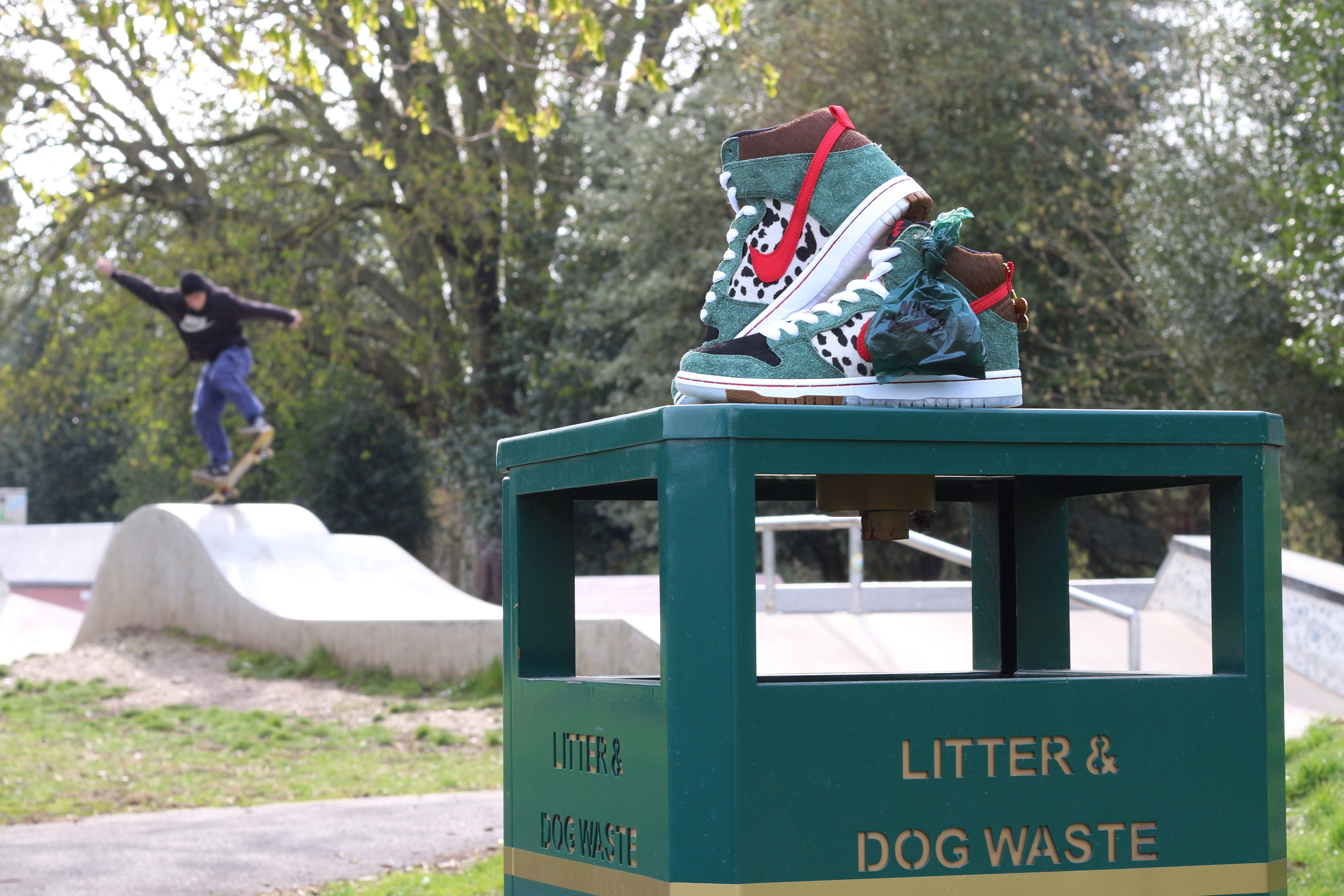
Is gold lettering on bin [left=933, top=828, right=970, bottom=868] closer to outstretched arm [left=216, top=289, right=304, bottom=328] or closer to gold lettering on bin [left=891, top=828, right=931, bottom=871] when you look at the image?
gold lettering on bin [left=891, top=828, right=931, bottom=871]

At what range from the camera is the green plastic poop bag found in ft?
4.68

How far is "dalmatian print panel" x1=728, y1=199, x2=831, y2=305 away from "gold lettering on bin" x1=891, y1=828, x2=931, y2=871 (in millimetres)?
662

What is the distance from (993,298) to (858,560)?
8.15 meters

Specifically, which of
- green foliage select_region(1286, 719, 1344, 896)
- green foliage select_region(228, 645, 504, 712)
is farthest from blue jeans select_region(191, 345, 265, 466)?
green foliage select_region(1286, 719, 1344, 896)

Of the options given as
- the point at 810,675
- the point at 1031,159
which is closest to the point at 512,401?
the point at 1031,159

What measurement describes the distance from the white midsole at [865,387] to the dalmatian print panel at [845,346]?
0.01 metres

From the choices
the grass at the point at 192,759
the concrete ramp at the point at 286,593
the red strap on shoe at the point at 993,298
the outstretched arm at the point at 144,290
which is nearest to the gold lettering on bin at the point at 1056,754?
the red strap on shoe at the point at 993,298

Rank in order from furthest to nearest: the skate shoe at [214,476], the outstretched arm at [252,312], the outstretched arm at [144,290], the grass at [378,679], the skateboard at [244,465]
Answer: the skate shoe at [214,476], the skateboard at [244,465], the outstretched arm at [252,312], the outstretched arm at [144,290], the grass at [378,679]

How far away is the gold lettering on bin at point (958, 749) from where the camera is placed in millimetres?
1329

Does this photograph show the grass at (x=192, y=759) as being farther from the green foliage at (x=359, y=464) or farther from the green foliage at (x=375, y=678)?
the green foliage at (x=359, y=464)

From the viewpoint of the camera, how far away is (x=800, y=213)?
1.59 meters

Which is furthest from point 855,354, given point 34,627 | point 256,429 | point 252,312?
point 34,627

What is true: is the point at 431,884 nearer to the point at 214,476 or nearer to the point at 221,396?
the point at 221,396

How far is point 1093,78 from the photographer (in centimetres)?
1462
